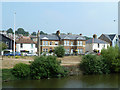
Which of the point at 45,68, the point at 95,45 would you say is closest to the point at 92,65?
the point at 45,68

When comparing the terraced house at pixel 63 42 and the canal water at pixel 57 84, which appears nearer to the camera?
the canal water at pixel 57 84

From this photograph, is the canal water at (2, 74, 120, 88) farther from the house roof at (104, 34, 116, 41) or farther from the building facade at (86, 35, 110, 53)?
the house roof at (104, 34, 116, 41)

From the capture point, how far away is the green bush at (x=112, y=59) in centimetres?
3072

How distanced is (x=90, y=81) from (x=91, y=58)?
5787 mm

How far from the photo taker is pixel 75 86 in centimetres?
2177

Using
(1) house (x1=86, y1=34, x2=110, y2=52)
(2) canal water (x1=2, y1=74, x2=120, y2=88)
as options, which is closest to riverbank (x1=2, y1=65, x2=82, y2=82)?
(2) canal water (x1=2, y1=74, x2=120, y2=88)

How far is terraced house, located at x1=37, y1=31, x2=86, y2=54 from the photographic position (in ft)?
154

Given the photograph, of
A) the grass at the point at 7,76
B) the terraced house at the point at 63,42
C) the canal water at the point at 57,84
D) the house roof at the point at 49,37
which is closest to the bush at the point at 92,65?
the canal water at the point at 57,84

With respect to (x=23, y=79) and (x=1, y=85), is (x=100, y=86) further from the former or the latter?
(x=1, y=85)

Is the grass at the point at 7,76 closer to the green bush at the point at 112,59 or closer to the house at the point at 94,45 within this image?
the green bush at the point at 112,59

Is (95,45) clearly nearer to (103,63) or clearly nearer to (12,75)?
(103,63)

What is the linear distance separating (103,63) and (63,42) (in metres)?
19.3

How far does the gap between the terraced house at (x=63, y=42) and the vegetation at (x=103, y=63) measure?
55.5 ft

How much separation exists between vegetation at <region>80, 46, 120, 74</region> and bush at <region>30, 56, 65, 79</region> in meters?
4.87
